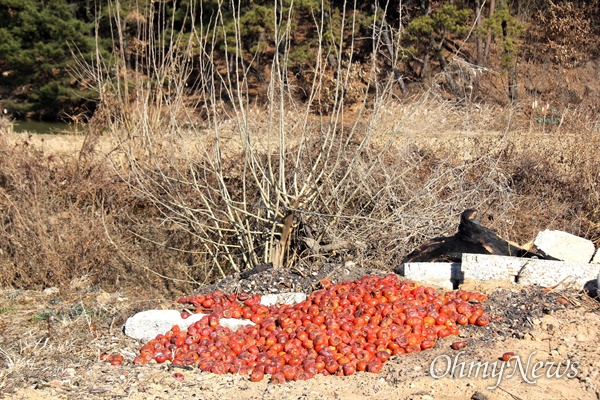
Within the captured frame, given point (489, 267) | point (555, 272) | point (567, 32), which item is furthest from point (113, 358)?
point (567, 32)

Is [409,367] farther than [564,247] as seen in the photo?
No

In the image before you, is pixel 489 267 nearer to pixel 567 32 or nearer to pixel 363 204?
pixel 363 204

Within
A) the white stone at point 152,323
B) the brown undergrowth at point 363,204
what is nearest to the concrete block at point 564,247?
the brown undergrowth at point 363,204

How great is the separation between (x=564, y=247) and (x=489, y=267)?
780 millimetres

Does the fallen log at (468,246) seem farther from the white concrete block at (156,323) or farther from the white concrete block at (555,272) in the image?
the white concrete block at (156,323)

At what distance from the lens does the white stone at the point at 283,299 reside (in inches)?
208

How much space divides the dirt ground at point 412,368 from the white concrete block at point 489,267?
0.16m

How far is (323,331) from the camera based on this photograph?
4.55 m

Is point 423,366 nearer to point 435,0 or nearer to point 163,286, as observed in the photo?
point 163,286

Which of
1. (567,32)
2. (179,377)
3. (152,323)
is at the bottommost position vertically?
(567,32)

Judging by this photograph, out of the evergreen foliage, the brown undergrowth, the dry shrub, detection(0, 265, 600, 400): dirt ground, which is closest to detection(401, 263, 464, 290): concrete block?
detection(0, 265, 600, 400): dirt ground

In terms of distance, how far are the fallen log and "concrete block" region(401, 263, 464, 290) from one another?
262 mm

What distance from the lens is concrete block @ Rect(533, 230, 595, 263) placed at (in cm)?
548

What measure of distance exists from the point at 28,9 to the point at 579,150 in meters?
18.4
